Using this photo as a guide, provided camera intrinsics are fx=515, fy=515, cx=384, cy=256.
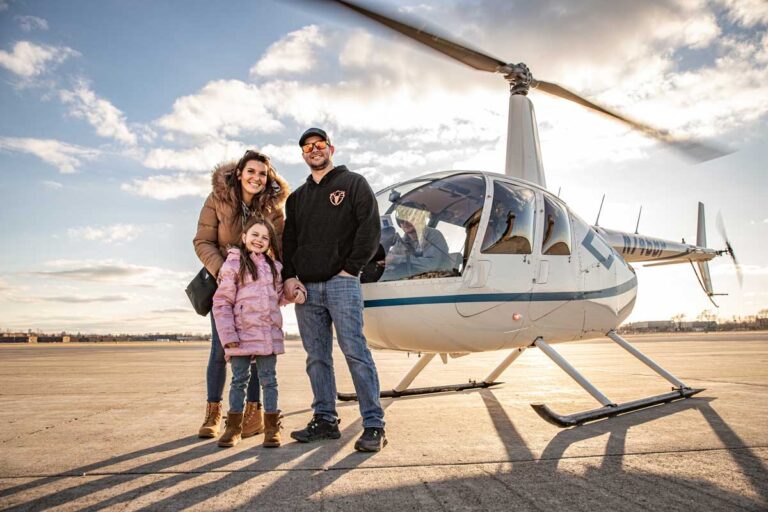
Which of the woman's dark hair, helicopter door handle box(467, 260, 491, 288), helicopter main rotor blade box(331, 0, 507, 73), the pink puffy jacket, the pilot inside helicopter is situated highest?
helicopter main rotor blade box(331, 0, 507, 73)

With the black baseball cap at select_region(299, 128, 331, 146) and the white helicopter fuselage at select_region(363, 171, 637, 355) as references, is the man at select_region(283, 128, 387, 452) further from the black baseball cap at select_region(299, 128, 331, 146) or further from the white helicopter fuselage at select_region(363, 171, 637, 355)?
the white helicopter fuselage at select_region(363, 171, 637, 355)

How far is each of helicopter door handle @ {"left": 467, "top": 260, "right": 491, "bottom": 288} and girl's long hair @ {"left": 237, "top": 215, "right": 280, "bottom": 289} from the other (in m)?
1.71

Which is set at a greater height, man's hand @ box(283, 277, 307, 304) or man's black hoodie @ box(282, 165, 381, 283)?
man's black hoodie @ box(282, 165, 381, 283)

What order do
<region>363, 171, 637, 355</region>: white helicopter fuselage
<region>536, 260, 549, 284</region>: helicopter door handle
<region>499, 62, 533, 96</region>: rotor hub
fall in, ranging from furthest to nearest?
<region>499, 62, 533, 96</region>: rotor hub
<region>536, 260, 549, 284</region>: helicopter door handle
<region>363, 171, 637, 355</region>: white helicopter fuselage

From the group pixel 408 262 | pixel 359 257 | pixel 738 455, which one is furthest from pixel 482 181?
pixel 738 455

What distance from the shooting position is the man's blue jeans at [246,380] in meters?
4.08

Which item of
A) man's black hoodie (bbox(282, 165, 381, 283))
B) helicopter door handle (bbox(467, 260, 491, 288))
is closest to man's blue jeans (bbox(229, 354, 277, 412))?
man's black hoodie (bbox(282, 165, 381, 283))

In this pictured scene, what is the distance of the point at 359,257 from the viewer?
4027 millimetres

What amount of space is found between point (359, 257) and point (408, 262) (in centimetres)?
74

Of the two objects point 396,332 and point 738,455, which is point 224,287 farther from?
point 738,455

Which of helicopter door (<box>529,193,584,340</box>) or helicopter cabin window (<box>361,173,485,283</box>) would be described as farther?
helicopter door (<box>529,193,584,340</box>)

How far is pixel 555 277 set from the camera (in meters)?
5.27

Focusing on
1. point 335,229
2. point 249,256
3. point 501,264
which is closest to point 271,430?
point 249,256

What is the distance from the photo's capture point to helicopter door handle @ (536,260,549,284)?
16.7 feet
